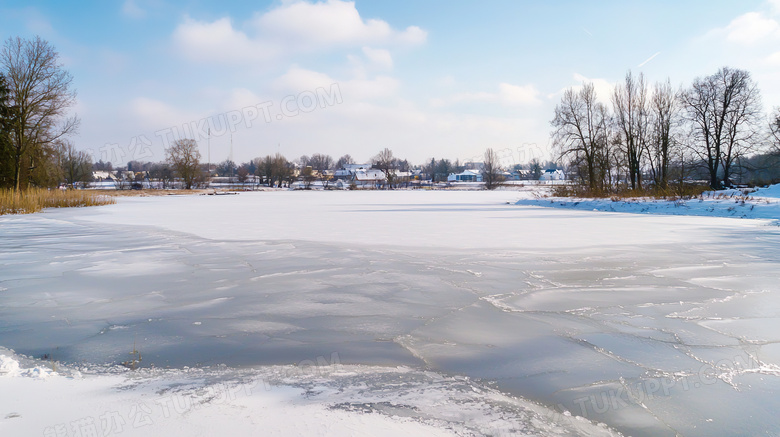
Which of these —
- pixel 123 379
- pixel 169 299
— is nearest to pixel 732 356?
pixel 123 379

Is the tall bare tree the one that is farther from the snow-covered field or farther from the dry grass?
the snow-covered field

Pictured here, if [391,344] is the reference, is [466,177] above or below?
above

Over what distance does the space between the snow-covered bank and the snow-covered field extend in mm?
9767

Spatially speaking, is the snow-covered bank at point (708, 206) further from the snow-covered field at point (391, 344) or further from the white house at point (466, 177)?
the white house at point (466, 177)

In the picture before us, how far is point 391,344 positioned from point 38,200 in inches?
850

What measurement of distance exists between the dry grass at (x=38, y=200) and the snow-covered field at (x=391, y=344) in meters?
13.0

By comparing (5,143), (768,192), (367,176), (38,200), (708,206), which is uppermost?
(367,176)

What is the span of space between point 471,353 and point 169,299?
3152 millimetres

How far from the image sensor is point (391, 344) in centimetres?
316

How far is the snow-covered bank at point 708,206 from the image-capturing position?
47.1 ft

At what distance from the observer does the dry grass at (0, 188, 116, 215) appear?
16547mm

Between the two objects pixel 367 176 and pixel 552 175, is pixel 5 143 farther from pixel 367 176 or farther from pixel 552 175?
pixel 552 175

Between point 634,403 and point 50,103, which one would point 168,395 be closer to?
point 634,403

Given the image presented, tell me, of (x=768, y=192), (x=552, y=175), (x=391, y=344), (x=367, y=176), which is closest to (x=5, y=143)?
(x=391, y=344)
